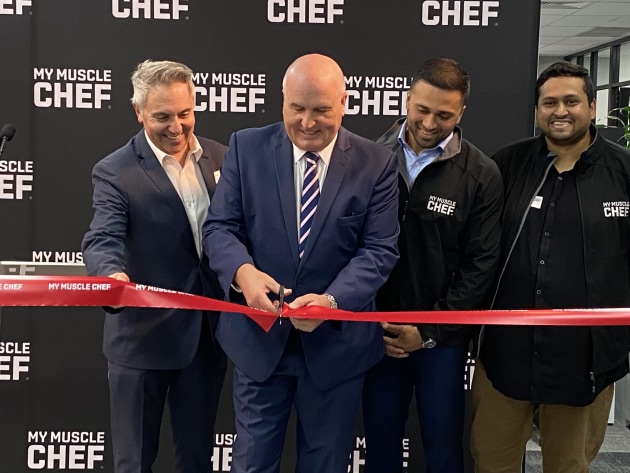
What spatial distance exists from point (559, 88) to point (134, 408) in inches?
87.1

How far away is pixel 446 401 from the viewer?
10.3 feet

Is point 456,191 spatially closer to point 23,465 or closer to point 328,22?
point 328,22

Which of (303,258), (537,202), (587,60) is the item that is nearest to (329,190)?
(303,258)

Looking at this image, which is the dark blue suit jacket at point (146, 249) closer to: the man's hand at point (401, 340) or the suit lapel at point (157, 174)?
the suit lapel at point (157, 174)

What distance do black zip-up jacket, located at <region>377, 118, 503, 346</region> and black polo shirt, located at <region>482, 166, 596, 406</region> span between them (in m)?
0.17

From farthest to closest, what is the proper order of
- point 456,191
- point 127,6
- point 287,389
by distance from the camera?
point 127,6, point 456,191, point 287,389

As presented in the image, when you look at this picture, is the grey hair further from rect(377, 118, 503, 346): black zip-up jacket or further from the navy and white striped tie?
rect(377, 118, 503, 346): black zip-up jacket

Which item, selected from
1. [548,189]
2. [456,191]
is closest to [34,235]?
[456,191]

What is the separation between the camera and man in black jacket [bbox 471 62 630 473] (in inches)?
122

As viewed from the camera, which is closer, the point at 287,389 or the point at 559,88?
the point at 287,389

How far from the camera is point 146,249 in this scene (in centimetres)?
303

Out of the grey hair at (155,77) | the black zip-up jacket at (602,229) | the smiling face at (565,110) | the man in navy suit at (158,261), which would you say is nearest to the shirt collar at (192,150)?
the man in navy suit at (158,261)

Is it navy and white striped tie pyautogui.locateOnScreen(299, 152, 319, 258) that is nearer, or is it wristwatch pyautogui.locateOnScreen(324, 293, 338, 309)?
wristwatch pyautogui.locateOnScreen(324, 293, 338, 309)

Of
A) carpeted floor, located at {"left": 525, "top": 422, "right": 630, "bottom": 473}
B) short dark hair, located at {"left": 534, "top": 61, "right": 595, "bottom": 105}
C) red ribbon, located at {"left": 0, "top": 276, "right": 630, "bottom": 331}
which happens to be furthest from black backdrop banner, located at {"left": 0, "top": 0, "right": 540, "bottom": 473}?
carpeted floor, located at {"left": 525, "top": 422, "right": 630, "bottom": 473}
